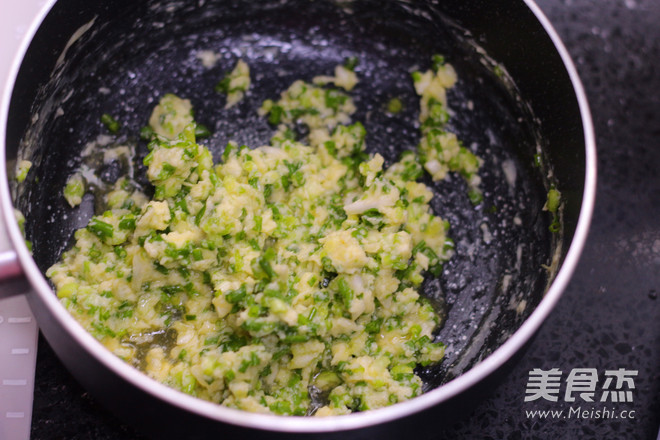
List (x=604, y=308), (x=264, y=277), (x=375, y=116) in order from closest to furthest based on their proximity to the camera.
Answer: (x=264, y=277) → (x=604, y=308) → (x=375, y=116)

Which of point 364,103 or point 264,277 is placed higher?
point 364,103

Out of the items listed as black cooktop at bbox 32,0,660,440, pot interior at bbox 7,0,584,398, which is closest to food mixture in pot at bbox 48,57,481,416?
pot interior at bbox 7,0,584,398

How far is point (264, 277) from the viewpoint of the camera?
52.4 inches

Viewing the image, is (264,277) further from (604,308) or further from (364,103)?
(604,308)

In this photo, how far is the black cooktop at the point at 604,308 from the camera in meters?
1.44

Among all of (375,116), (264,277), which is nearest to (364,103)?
(375,116)

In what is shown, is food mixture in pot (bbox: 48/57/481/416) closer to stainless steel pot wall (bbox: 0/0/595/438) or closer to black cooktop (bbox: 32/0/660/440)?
stainless steel pot wall (bbox: 0/0/595/438)

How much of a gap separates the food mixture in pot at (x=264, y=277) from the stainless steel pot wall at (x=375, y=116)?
0.09 m

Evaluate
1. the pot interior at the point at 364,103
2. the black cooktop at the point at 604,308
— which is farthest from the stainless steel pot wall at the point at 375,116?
the black cooktop at the point at 604,308

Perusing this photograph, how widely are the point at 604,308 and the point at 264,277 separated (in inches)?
33.1

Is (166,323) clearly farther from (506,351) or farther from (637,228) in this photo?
(637,228)

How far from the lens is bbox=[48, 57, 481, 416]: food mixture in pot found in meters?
1.31

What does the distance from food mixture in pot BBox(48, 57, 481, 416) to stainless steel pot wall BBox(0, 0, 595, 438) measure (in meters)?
0.09

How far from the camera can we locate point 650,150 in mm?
1697
